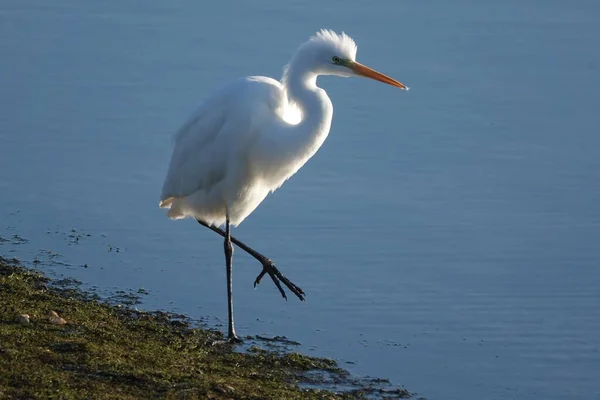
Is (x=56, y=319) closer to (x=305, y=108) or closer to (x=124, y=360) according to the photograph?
(x=124, y=360)

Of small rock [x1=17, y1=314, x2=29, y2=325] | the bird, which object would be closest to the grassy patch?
small rock [x1=17, y1=314, x2=29, y2=325]

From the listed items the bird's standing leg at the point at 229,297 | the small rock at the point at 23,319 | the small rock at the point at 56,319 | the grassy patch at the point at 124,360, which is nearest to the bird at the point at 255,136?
the bird's standing leg at the point at 229,297

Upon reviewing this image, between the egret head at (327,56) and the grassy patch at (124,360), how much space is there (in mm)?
1691

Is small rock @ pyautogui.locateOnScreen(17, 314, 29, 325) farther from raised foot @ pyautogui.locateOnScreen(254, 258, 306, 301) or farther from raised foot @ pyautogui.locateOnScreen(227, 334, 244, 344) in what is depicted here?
raised foot @ pyautogui.locateOnScreen(254, 258, 306, 301)

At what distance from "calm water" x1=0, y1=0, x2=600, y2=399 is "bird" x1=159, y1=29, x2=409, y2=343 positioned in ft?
2.21

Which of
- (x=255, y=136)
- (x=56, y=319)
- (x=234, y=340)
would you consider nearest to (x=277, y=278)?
(x=234, y=340)

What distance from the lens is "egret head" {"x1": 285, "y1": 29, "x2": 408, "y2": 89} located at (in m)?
7.09

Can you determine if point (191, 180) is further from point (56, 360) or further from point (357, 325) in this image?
point (56, 360)

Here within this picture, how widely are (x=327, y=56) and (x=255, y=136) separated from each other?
2.16 ft

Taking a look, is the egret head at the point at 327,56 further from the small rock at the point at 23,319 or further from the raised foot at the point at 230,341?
the small rock at the point at 23,319

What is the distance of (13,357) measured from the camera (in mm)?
5496

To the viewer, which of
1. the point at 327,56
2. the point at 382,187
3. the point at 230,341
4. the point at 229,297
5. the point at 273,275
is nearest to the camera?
the point at 230,341

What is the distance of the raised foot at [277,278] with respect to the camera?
750 centimetres

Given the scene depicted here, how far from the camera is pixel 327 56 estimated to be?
713cm
